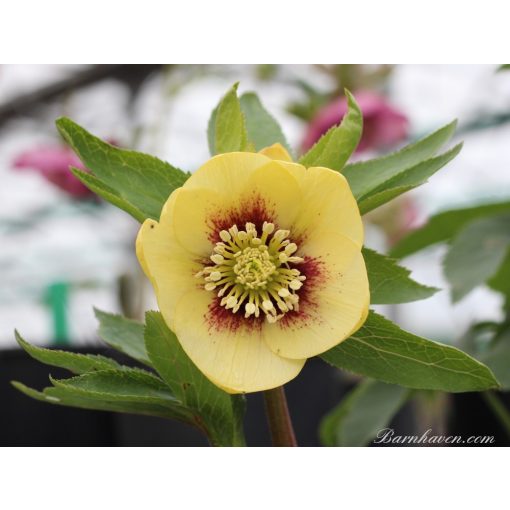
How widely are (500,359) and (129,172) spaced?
1.56 feet

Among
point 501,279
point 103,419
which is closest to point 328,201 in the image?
point 501,279

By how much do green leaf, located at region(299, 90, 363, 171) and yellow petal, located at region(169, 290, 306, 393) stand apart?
0.10 meters

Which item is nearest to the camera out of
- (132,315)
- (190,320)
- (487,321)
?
(190,320)

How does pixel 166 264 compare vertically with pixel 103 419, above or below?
below

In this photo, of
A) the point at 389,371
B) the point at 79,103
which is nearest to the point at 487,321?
the point at 389,371

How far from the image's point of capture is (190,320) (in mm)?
407

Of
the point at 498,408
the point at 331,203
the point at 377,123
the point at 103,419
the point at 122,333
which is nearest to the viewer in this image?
the point at 331,203

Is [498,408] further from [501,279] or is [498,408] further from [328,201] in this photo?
[328,201]

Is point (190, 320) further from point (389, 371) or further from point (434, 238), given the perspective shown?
point (434, 238)

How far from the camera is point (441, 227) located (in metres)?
0.99

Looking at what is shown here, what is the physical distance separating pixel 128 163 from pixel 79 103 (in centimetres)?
146

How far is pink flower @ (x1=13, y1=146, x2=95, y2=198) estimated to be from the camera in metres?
1.36

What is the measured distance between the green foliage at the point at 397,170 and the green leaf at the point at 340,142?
2 centimetres

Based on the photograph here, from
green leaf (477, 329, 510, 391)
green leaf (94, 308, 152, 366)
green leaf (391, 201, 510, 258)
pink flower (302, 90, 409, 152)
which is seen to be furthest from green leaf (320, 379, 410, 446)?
pink flower (302, 90, 409, 152)
